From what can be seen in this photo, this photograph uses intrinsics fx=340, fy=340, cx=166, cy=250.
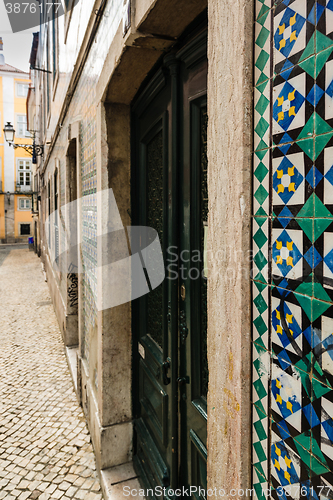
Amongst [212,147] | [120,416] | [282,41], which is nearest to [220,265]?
[212,147]

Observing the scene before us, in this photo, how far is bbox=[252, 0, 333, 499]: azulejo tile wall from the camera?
2.25ft

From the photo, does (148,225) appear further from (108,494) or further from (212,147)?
(108,494)

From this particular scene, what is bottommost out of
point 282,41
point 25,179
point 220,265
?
point 220,265

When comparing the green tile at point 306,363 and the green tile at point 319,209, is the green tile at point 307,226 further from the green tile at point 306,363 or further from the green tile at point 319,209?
the green tile at point 306,363

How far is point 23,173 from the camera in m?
30.5

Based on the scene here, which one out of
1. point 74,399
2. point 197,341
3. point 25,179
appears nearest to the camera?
point 197,341

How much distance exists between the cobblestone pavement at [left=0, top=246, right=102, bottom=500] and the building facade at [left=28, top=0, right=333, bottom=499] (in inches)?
10.2

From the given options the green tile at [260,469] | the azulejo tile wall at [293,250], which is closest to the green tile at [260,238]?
the azulejo tile wall at [293,250]

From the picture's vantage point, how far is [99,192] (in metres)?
2.66

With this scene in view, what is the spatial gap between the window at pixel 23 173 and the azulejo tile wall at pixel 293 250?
108ft

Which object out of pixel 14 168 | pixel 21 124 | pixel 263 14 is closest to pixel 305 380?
pixel 263 14

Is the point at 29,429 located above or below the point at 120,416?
below

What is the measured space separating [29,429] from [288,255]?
360 centimetres

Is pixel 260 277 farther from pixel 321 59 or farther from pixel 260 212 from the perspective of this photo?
pixel 321 59
